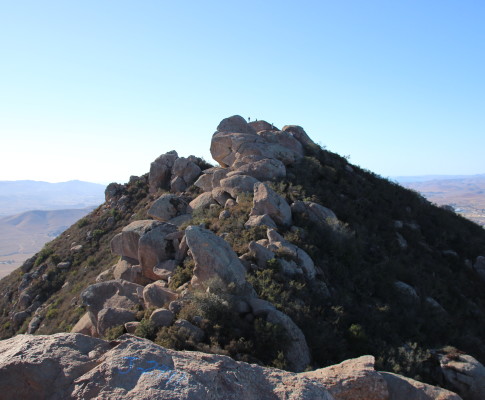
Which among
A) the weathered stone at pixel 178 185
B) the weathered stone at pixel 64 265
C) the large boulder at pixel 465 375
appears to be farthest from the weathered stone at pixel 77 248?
the large boulder at pixel 465 375

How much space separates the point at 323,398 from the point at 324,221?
38.0ft

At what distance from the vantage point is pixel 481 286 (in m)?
18.0

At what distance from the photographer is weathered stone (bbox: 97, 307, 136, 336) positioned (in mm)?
9953

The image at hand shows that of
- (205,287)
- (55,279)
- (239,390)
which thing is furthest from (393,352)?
(55,279)

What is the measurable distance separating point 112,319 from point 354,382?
6.34 m

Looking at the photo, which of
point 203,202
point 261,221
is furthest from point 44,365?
point 203,202

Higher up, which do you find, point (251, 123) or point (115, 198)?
point (251, 123)

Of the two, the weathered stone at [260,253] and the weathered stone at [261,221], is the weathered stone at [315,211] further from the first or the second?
the weathered stone at [260,253]

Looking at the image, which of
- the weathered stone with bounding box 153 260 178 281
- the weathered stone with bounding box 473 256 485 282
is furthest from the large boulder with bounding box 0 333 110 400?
the weathered stone with bounding box 473 256 485 282

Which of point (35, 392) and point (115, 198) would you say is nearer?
point (35, 392)

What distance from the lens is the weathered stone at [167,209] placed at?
19.6 m

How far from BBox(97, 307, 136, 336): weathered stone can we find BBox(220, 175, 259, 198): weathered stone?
877 cm

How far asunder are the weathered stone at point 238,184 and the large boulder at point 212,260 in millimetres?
6296

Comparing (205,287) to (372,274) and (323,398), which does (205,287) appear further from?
(372,274)
